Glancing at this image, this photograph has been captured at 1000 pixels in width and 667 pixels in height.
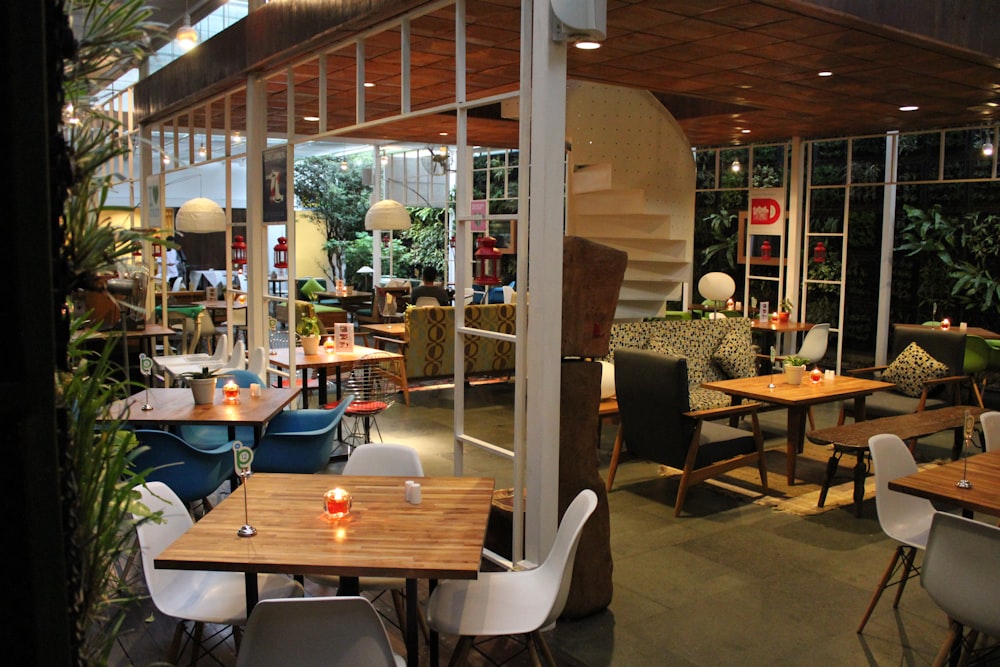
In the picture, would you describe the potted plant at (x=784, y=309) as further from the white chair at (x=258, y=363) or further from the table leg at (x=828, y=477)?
the white chair at (x=258, y=363)

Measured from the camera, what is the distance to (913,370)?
8.29 m

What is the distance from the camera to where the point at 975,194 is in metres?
11.5

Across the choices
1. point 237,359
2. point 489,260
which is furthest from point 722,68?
point 237,359

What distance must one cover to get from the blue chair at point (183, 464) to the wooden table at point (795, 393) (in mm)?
3969

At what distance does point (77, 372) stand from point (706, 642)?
11.9 feet

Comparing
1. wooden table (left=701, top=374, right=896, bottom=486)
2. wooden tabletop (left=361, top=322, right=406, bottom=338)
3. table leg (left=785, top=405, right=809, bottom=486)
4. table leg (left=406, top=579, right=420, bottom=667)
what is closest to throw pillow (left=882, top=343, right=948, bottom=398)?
wooden table (left=701, top=374, right=896, bottom=486)

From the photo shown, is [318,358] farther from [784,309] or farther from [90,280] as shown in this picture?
[90,280]

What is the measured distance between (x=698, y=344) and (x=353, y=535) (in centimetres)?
572

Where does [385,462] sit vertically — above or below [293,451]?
above

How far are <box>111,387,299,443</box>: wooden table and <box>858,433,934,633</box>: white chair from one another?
347 cm

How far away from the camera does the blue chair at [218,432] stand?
6.24 m

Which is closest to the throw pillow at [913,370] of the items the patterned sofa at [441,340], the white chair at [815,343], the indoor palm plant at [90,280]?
the white chair at [815,343]

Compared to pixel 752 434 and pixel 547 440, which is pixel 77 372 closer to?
pixel 547 440

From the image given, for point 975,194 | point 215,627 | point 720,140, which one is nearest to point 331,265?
point 720,140
